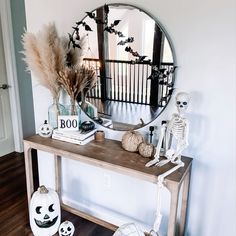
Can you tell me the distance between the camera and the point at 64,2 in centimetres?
184

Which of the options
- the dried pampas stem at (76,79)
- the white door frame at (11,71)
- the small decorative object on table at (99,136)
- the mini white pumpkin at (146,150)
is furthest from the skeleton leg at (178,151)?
the white door frame at (11,71)

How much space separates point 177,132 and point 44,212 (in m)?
1.09

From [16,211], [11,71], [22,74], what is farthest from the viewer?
[22,74]

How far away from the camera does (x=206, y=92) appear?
4.91 ft

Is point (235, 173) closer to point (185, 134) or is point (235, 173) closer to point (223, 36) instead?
point (185, 134)

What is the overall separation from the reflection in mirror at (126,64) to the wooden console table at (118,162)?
24 centimetres

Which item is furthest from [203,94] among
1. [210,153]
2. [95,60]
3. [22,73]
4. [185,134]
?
[22,73]

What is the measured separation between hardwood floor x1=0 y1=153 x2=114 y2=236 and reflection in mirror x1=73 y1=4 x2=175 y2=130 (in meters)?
0.86

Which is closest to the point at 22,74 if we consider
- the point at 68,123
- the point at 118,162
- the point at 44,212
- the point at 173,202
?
the point at 68,123

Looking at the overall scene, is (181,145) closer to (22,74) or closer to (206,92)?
(206,92)

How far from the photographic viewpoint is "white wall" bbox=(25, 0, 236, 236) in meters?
1.40

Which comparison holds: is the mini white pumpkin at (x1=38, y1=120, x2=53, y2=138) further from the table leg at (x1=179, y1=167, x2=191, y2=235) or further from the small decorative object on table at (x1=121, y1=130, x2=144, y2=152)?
the table leg at (x1=179, y1=167, x2=191, y2=235)

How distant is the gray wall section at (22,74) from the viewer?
3.15 m

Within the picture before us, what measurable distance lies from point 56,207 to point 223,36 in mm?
1561
